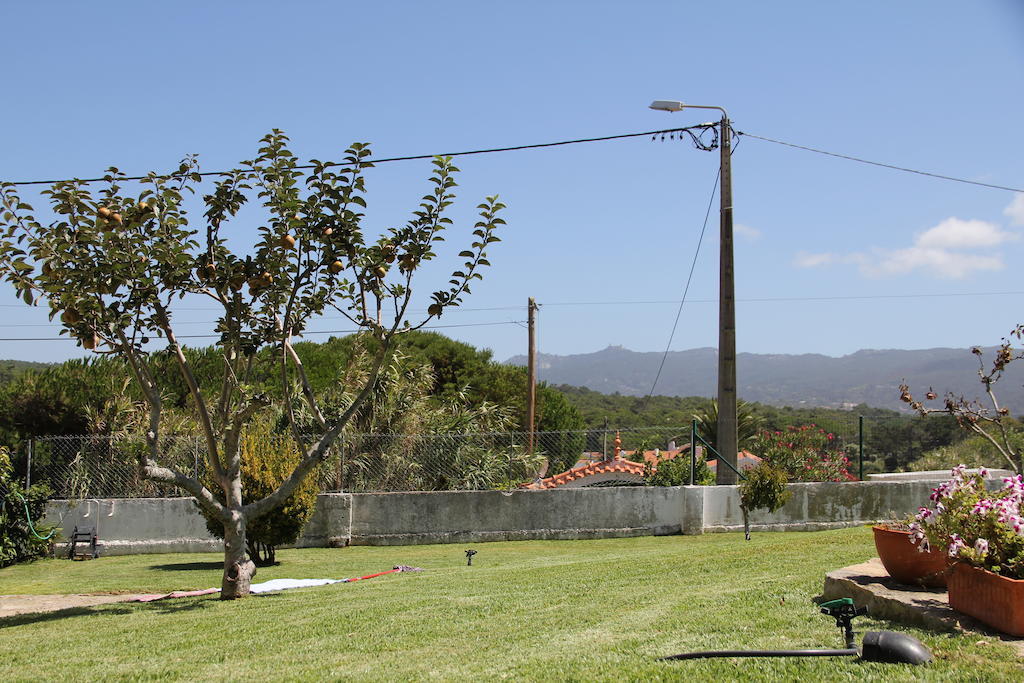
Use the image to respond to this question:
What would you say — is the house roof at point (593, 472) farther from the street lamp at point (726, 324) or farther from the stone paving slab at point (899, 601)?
the stone paving slab at point (899, 601)

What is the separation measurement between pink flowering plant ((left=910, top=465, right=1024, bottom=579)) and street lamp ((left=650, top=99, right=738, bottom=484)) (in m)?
11.6

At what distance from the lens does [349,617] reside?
28.7 ft

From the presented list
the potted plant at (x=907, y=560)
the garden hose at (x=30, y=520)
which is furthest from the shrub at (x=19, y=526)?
the potted plant at (x=907, y=560)

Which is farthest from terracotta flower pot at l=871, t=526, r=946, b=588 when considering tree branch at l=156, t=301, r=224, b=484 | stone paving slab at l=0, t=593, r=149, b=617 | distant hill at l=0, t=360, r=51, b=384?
distant hill at l=0, t=360, r=51, b=384

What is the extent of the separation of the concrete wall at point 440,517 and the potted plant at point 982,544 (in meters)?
11.7

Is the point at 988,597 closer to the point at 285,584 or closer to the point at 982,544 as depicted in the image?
the point at 982,544

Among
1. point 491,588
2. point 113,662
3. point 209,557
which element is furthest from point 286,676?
point 209,557

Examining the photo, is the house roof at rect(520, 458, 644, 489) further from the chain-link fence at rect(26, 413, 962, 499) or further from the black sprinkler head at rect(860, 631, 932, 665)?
the black sprinkler head at rect(860, 631, 932, 665)

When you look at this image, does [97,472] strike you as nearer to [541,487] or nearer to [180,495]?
[180,495]

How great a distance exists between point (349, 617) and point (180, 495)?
1139 centimetres

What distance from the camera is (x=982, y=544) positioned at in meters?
5.57

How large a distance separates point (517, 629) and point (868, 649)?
115 inches

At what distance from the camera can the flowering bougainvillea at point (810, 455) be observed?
18.7m

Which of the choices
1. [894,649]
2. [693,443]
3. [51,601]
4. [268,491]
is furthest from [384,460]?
[894,649]
